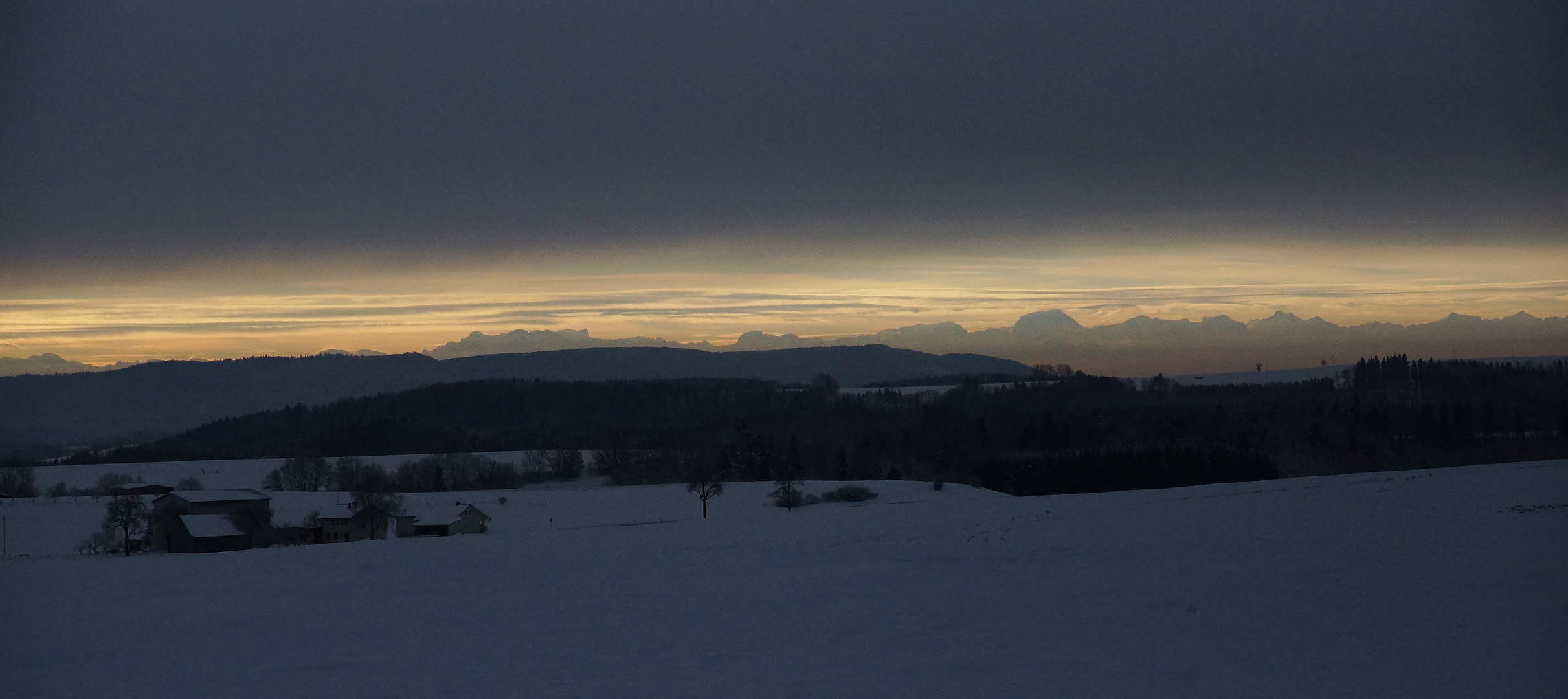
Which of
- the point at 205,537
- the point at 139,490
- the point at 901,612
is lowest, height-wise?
the point at 139,490

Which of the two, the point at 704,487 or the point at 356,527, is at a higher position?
the point at 704,487

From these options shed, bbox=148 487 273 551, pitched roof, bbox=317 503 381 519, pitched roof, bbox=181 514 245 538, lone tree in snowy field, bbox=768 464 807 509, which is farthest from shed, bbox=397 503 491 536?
lone tree in snowy field, bbox=768 464 807 509

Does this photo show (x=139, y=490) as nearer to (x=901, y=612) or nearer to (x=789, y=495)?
(x=789, y=495)

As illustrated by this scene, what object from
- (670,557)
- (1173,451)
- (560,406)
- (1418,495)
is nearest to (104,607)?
(670,557)

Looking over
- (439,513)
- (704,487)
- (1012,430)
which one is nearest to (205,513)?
(439,513)

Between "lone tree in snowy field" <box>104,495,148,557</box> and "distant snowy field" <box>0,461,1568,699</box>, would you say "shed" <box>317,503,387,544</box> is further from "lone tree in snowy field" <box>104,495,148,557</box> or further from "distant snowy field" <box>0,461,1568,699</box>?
"distant snowy field" <box>0,461,1568,699</box>

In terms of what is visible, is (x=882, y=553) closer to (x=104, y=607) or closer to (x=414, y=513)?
Result: (x=104, y=607)

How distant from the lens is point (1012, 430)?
92.4 meters

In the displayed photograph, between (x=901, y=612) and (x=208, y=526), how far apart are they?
37.4 metres

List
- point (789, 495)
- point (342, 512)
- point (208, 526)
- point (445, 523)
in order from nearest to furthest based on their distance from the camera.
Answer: point (208, 526) < point (445, 523) < point (342, 512) < point (789, 495)

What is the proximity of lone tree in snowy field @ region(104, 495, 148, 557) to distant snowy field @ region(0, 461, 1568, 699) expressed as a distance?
753cm

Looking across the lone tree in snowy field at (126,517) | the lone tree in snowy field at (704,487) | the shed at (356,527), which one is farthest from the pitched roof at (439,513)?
the lone tree in snowy field at (126,517)

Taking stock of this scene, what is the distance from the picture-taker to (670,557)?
103 feet

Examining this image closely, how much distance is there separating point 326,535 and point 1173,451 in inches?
1900
